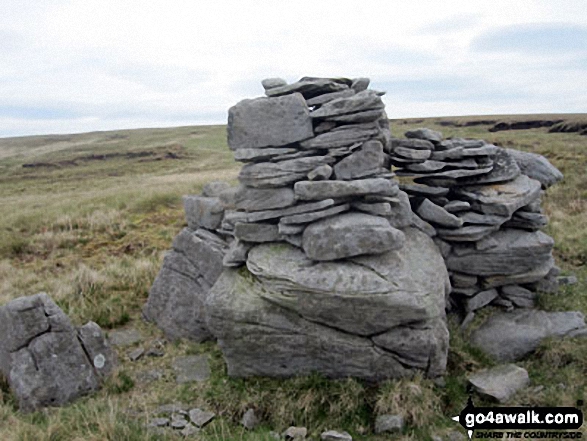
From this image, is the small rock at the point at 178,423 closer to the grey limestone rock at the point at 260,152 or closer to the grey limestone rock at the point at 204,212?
the grey limestone rock at the point at 260,152

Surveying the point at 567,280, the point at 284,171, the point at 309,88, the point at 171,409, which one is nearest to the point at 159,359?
the point at 171,409

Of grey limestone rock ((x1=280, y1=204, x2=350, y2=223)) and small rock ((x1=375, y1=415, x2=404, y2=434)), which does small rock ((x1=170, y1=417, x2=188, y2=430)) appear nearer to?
small rock ((x1=375, y1=415, x2=404, y2=434))

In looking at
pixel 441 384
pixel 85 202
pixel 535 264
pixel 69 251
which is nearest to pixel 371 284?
pixel 441 384

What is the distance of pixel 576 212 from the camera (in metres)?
20.9

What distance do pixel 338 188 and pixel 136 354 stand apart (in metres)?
6.32

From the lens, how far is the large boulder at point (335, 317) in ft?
29.1

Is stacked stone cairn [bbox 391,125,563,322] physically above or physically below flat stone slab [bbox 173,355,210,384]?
above

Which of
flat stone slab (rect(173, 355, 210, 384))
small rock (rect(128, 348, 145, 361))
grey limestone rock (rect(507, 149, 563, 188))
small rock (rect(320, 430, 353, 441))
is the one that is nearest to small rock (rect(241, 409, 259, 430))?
small rock (rect(320, 430, 353, 441))

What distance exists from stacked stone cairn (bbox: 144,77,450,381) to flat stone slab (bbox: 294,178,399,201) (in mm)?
21

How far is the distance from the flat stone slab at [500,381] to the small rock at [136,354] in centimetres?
750

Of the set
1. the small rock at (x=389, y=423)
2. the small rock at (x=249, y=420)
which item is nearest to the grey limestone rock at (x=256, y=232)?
the small rock at (x=249, y=420)

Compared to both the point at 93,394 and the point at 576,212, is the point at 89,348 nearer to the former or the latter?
the point at 93,394

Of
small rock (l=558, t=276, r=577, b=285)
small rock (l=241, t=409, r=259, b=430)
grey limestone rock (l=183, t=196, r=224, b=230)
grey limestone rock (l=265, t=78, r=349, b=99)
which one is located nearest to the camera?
small rock (l=241, t=409, r=259, b=430)

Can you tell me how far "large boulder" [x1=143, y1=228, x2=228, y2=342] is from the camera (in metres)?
11.8
